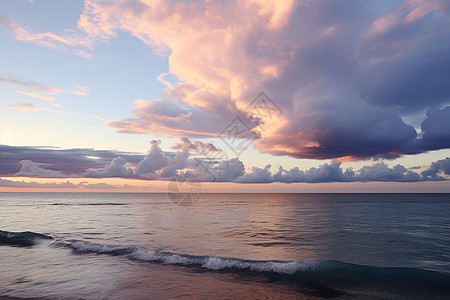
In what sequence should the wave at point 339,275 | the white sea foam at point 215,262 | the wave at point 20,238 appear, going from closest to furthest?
the wave at point 339,275, the white sea foam at point 215,262, the wave at point 20,238

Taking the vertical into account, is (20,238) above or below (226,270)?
below

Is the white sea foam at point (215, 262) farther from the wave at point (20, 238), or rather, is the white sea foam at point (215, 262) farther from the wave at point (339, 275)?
the wave at point (20, 238)

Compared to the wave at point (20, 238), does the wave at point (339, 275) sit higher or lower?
higher

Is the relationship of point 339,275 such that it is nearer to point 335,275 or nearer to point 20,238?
point 335,275

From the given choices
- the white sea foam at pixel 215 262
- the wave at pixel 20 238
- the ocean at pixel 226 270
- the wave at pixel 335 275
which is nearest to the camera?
the ocean at pixel 226 270

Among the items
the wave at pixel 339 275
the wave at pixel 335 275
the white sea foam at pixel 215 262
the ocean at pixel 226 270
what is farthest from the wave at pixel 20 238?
the wave at pixel 339 275

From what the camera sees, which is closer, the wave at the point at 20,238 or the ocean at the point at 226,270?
the ocean at the point at 226,270

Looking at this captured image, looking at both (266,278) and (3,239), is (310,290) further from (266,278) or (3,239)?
(3,239)

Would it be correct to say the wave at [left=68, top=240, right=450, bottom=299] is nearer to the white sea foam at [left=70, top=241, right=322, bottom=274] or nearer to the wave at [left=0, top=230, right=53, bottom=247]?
the white sea foam at [left=70, top=241, right=322, bottom=274]

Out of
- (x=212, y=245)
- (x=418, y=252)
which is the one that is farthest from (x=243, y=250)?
(x=418, y=252)

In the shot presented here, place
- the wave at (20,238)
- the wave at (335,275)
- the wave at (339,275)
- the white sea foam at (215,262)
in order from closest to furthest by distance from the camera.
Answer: the wave at (335,275) → the wave at (339,275) → the white sea foam at (215,262) → the wave at (20,238)

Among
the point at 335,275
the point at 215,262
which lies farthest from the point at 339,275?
the point at 215,262

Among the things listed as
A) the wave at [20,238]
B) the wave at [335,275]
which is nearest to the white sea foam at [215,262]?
the wave at [335,275]

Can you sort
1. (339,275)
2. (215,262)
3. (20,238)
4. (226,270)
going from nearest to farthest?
(339,275)
(226,270)
(215,262)
(20,238)
